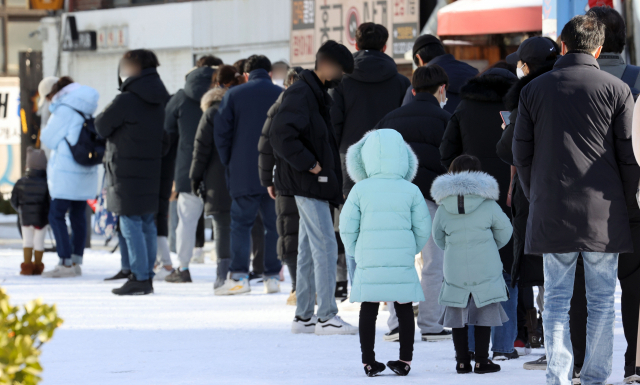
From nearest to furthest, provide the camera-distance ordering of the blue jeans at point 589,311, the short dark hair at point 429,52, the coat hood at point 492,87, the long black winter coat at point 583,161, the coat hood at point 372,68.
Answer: the long black winter coat at point 583,161 → the blue jeans at point 589,311 → the coat hood at point 492,87 → the short dark hair at point 429,52 → the coat hood at point 372,68

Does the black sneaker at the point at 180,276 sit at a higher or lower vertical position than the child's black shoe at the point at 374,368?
lower

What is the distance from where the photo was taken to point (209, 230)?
58.4 feet

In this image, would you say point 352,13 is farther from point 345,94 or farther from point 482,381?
point 482,381

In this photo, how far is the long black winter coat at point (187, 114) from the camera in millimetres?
9711

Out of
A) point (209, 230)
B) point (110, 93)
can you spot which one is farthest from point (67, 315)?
point (110, 93)

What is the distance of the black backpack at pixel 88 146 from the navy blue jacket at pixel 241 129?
6.48ft

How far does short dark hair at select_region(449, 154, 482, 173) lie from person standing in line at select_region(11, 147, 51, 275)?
20.7 ft

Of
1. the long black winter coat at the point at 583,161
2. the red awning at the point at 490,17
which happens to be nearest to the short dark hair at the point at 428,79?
the long black winter coat at the point at 583,161

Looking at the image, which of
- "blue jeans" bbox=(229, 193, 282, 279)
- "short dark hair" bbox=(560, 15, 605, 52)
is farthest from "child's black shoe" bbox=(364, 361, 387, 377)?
"blue jeans" bbox=(229, 193, 282, 279)

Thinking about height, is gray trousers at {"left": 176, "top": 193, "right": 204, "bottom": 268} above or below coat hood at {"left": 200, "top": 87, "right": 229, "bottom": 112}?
below

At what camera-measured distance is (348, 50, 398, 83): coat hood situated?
7.59 metres

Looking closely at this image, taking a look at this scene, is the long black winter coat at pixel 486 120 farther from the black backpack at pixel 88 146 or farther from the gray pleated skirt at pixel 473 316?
the black backpack at pixel 88 146

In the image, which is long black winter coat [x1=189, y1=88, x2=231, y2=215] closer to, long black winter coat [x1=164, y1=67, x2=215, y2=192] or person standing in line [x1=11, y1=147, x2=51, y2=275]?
long black winter coat [x1=164, y1=67, x2=215, y2=192]

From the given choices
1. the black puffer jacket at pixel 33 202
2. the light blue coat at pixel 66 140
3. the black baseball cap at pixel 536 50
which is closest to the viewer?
the black baseball cap at pixel 536 50
